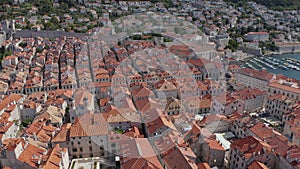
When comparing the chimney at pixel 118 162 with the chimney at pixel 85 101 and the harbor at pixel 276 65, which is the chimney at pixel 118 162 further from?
the harbor at pixel 276 65

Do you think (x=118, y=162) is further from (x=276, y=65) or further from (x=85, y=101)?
(x=276, y=65)

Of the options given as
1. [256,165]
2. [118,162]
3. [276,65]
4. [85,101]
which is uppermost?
[85,101]

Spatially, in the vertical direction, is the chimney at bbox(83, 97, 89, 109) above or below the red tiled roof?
above

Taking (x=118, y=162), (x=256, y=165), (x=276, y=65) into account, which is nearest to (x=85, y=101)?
(x=118, y=162)

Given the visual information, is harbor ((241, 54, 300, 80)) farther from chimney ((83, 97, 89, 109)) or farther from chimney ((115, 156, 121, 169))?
chimney ((115, 156, 121, 169))

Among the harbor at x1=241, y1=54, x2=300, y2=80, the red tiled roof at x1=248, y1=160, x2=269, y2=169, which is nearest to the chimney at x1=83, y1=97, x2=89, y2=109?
the red tiled roof at x1=248, y1=160, x2=269, y2=169

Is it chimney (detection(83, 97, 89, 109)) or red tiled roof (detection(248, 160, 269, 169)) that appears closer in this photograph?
red tiled roof (detection(248, 160, 269, 169))

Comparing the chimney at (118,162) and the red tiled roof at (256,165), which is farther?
the chimney at (118,162)

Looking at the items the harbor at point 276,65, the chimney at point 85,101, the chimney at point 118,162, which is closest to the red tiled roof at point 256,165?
the chimney at point 118,162

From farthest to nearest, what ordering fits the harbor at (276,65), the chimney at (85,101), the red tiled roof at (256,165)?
the harbor at (276,65), the chimney at (85,101), the red tiled roof at (256,165)

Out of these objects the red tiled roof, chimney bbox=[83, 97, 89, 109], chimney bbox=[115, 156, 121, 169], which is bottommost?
chimney bbox=[115, 156, 121, 169]

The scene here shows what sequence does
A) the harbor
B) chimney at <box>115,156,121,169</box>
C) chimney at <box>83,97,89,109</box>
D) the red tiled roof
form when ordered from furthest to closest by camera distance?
the harbor
chimney at <box>83,97,89,109</box>
chimney at <box>115,156,121,169</box>
the red tiled roof

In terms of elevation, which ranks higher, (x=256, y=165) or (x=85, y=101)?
(x=85, y=101)
